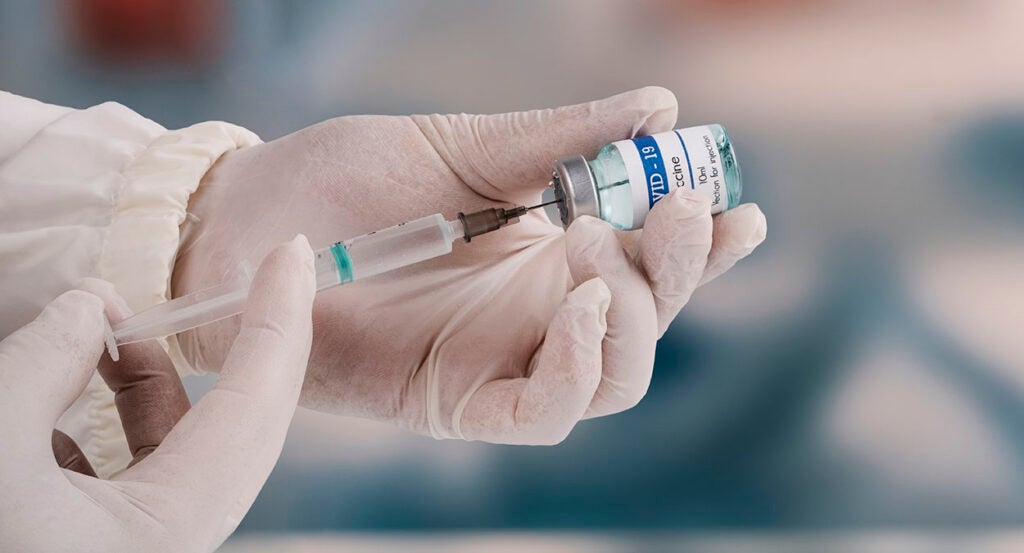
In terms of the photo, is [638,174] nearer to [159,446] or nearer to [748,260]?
[159,446]

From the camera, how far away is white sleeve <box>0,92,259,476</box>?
1.13 m

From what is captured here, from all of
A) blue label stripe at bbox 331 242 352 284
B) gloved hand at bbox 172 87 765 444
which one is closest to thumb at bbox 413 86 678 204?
gloved hand at bbox 172 87 765 444

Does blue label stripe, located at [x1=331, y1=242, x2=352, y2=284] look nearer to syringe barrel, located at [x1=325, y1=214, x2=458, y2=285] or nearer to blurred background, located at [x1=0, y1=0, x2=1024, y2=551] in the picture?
syringe barrel, located at [x1=325, y1=214, x2=458, y2=285]

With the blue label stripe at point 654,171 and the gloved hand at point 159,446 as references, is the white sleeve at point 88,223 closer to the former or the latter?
the gloved hand at point 159,446

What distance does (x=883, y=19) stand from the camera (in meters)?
1.63

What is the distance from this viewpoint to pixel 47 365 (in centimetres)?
81

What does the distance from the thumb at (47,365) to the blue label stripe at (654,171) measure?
691 millimetres

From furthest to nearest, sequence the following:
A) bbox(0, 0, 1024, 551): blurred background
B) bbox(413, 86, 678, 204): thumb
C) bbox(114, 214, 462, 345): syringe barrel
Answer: bbox(0, 0, 1024, 551): blurred background < bbox(413, 86, 678, 204): thumb < bbox(114, 214, 462, 345): syringe barrel

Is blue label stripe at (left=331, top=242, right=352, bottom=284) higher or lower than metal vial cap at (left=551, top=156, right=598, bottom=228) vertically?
lower

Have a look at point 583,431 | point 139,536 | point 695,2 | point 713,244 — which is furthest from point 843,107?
point 139,536

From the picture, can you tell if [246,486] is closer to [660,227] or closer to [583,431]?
[660,227]

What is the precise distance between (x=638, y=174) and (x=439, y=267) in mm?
427

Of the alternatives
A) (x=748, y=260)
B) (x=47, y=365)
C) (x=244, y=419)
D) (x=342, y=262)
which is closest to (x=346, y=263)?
(x=342, y=262)

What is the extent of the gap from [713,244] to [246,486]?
0.66 meters
